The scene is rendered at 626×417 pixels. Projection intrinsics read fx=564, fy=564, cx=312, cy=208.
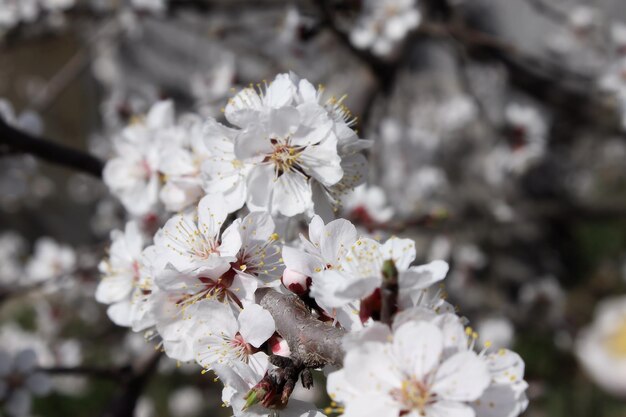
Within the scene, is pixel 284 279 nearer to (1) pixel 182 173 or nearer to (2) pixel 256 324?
(2) pixel 256 324

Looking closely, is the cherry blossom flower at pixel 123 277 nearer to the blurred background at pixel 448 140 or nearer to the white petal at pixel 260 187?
the white petal at pixel 260 187

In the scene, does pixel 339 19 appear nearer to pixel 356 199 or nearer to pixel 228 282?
pixel 356 199

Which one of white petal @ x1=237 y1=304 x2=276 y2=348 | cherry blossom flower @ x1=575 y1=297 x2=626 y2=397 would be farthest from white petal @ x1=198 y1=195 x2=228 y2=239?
cherry blossom flower @ x1=575 y1=297 x2=626 y2=397

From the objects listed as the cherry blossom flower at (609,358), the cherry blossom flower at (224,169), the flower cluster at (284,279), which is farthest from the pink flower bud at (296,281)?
the cherry blossom flower at (609,358)

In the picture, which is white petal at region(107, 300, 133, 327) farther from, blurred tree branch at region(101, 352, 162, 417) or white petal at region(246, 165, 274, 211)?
blurred tree branch at region(101, 352, 162, 417)

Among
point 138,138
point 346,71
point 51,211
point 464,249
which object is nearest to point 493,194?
point 464,249
